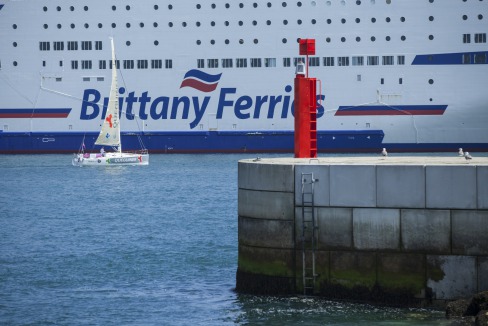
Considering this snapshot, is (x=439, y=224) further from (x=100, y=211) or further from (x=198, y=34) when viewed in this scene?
(x=198, y=34)

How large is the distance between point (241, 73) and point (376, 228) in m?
43.1

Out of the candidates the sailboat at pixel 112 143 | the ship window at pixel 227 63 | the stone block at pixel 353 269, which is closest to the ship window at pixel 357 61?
the ship window at pixel 227 63

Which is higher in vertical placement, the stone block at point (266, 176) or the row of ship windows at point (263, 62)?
the row of ship windows at point (263, 62)

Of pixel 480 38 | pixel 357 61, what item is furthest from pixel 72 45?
pixel 480 38

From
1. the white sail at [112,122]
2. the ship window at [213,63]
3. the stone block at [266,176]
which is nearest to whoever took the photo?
the stone block at [266,176]

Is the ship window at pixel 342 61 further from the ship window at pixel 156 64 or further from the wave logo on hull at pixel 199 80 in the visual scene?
the ship window at pixel 156 64

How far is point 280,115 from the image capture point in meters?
57.1

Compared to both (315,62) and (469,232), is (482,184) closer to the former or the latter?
(469,232)

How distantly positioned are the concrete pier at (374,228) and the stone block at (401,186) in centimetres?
1

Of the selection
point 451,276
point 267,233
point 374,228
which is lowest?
point 451,276

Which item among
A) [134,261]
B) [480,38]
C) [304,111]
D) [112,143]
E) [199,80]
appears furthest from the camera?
[199,80]

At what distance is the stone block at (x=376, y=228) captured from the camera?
47.8 ft

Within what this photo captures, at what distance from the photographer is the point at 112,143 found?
181 ft

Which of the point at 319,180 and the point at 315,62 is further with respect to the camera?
the point at 315,62
